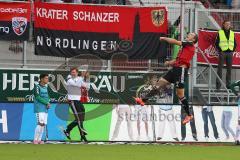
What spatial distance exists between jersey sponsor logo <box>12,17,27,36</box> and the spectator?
6.46 meters

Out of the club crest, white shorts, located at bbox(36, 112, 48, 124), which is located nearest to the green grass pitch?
white shorts, located at bbox(36, 112, 48, 124)

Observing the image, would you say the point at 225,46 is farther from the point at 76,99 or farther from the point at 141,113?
the point at 76,99

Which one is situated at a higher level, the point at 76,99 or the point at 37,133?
the point at 76,99

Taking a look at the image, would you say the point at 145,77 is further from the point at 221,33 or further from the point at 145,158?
the point at 145,158

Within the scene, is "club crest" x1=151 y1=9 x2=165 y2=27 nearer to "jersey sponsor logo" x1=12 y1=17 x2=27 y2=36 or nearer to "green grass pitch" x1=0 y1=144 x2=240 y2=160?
"jersey sponsor logo" x1=12 y1=17 x2=27 y2=36

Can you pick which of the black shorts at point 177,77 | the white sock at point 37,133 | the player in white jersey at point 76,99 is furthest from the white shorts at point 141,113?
the white sock at point 37,133

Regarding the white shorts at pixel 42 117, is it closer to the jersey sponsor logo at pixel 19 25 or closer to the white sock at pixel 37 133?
the white sock at pixel 37 133

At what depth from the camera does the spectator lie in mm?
24547

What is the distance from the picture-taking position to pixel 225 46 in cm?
2464

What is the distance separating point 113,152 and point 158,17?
796cm

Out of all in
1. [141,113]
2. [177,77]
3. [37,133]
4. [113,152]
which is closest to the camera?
[113,152]

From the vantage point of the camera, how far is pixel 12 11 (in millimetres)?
23625

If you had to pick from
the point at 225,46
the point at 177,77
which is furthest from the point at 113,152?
the point at 225,46

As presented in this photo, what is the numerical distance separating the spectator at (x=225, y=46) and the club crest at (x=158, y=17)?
1.98 metres
